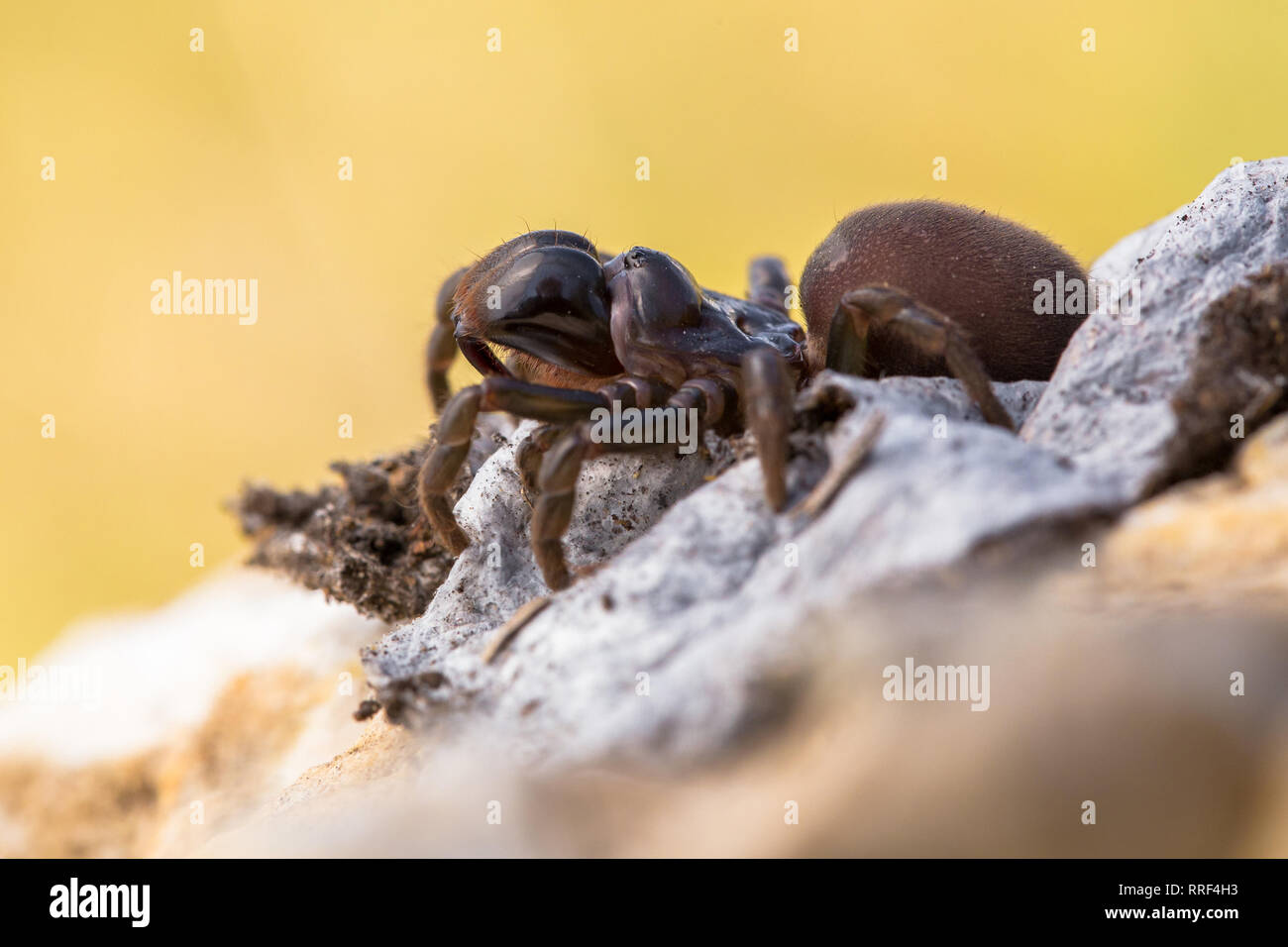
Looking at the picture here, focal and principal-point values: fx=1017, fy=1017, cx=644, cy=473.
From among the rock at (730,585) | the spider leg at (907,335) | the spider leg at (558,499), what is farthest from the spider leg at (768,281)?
the spider leg at (558,499)

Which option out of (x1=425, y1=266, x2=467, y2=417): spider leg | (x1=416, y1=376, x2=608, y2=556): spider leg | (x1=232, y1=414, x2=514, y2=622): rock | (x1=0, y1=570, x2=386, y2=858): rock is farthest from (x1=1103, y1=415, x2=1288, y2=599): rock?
(x1=425, y1=266, x2=467, y2=417): spider leg

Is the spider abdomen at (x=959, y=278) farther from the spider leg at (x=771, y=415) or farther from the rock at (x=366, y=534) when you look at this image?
the rock at (x=366, y=534)

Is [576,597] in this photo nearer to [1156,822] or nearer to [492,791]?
[492,791]

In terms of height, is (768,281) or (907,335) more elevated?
(768,281)

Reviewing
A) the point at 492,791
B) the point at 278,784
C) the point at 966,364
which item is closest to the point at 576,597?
the point at 492,791

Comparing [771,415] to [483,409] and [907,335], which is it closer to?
[907,335]

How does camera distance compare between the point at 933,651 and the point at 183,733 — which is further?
the point at 183,733

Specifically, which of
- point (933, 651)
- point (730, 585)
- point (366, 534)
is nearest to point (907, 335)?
point (730, 585)
